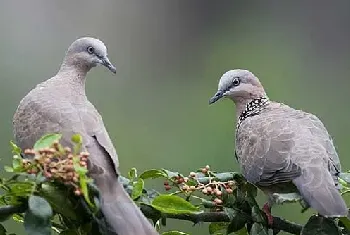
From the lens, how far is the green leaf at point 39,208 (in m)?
1.11

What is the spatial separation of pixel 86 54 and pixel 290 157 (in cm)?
53

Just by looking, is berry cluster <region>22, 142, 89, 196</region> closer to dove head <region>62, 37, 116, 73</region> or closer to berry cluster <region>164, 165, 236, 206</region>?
berry cluster <region>164, 165, 236, 206</region>

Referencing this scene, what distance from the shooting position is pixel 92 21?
3.56 meters

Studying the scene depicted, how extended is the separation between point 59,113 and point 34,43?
6.74 ft

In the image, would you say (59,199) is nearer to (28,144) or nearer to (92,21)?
(28,144)

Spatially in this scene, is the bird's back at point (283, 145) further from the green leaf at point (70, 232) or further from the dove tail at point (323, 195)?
the green leaf at point (70, 232)

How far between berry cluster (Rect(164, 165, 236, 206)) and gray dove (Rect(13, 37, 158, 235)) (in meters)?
0.07

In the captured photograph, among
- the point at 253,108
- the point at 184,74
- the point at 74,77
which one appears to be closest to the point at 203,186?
the point at 74,77

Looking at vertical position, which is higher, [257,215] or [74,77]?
[74,77]

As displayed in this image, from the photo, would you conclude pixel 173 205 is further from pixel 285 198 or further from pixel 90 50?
pixel 90 50

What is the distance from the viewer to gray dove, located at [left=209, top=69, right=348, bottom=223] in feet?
4.88

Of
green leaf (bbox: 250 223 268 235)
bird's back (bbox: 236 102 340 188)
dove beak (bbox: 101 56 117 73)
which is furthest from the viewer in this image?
dove beak (bbox: 101 56 117 73)

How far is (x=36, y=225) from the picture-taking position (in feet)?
3.69

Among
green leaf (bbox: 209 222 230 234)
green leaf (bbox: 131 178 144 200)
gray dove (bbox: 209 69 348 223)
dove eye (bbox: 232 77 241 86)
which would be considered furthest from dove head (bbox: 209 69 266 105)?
green leaf (bbox: 131 178 144 200)
